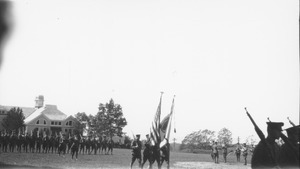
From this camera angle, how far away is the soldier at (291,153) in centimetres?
757

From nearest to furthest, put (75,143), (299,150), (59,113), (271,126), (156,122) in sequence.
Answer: (299,150) → (271,126) → (156,122) → (75,143) → (59,113)

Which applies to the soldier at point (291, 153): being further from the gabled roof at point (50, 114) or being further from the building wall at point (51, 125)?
the gabled roof at point (50, 114)

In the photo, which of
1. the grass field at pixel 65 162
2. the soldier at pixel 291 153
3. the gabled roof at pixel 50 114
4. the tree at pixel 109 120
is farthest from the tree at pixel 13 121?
the soldier at pixel 291 153

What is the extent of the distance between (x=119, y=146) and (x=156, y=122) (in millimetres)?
60370

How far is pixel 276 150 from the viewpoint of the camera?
7961mm

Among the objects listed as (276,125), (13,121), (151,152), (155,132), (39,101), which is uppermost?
(39,101)

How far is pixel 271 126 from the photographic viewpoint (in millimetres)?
8047

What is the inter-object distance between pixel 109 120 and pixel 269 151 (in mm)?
107645

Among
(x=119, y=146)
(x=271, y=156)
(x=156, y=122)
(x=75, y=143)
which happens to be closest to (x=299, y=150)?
(x=271, y=156)

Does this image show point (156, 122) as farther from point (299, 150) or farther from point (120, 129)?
point (120, 129)

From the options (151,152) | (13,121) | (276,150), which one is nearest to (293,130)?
(276,150)

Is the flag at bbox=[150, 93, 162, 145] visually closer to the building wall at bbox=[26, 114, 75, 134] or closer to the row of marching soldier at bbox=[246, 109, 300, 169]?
the row of marching soldier at bbox=[246, 109, 300, 169]

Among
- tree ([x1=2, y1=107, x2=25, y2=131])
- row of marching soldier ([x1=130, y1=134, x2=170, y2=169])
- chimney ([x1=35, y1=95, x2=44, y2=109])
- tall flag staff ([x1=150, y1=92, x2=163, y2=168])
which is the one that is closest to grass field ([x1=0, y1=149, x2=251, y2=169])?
row of marching soldier ([x1=130, y1=134, x2=170, y2=169])

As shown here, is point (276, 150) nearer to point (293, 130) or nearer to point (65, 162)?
point (293, 130)
